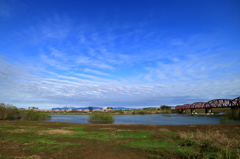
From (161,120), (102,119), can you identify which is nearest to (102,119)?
(102,119)

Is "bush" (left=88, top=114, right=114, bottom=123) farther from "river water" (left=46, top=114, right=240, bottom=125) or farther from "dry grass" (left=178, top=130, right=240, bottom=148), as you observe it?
"dry grass" (left=178, top=130, right=240, bottom=148)

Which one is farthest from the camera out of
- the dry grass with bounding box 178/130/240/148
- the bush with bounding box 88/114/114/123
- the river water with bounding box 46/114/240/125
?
the bush with bounding box 88/114/114/123

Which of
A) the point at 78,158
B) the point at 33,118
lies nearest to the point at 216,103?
the point at 33,118

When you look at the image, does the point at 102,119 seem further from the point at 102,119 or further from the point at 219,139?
the point at 219,139

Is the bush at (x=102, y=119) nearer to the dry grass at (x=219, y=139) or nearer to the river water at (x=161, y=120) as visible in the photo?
the river water at (x=161, y=120)

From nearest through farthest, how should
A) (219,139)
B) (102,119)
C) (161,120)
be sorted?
(219,139) < (102,119) < (161,120)

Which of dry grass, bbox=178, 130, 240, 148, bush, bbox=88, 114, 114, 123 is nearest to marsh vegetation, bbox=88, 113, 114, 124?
bush, bbox=88, 114, 114, 123

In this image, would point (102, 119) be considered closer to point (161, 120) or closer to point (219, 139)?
point (161, 120)

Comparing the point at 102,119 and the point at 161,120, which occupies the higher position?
the point at 102,119

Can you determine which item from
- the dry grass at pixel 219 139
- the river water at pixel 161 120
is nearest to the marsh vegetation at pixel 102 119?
the river water at pixel 161 120

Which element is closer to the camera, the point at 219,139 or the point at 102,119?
the point at 219,139

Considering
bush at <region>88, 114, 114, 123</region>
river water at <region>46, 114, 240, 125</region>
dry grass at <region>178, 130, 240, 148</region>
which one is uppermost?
dry grass at <region>178, 130, 240, 148</region>

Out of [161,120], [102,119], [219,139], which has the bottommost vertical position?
Answer: [161,120]

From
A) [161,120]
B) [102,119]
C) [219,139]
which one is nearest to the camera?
[219,139]
